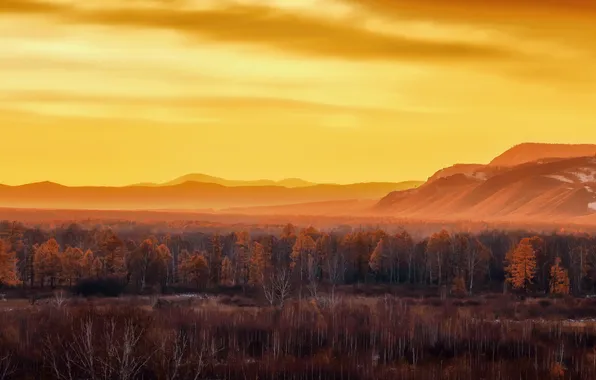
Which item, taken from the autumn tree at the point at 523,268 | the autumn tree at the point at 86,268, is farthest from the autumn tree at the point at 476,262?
the autumn tree at the point at 86,268

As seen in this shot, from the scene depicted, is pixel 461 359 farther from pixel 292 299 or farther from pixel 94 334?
pixel 292 299

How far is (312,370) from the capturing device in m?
53.7

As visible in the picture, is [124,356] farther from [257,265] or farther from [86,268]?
[257,265]

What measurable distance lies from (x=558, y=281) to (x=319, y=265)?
31.9m

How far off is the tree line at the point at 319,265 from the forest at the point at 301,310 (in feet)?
0.87

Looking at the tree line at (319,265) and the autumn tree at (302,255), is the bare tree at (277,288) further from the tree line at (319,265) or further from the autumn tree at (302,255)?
the autumn tree at (302,255)

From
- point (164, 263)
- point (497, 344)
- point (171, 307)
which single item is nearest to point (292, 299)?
point (171, 307)

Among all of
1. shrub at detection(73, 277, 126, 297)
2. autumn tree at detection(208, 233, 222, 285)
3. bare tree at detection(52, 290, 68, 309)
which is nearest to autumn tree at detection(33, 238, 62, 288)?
shrub at detection(73, 277, 126, 297)

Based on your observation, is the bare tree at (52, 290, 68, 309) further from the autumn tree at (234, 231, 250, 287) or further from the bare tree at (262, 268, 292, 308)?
the autumn tree at (234, 231, 250, 287)

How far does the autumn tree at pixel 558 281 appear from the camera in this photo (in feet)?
338

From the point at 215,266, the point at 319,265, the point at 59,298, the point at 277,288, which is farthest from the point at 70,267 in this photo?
the point at 319,265

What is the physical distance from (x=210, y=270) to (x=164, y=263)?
7235 millimetres

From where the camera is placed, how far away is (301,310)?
76.7 metres

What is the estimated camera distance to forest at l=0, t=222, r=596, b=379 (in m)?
52.9
